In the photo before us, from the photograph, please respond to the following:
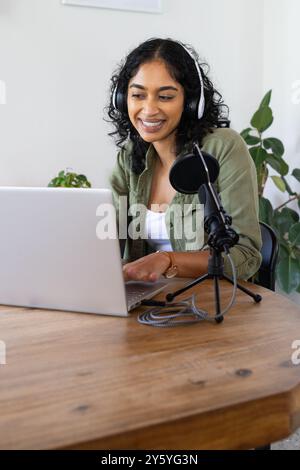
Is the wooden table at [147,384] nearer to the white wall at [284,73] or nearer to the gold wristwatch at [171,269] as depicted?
the gold wristwatch at [171,269]

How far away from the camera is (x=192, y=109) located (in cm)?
144

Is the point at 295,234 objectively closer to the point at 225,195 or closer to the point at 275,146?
the point at 275,146

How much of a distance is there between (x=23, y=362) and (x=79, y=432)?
8.6 inches

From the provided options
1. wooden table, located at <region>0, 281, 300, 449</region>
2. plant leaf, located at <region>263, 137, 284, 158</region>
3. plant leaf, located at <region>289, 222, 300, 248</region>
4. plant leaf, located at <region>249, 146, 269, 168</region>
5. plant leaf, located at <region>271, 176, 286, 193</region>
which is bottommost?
plant leaf, located at <region>289, 222, 300, 248</region>

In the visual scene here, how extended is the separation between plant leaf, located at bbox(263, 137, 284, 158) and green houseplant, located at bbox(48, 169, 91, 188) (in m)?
0.85

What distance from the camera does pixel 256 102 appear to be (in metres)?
2.78

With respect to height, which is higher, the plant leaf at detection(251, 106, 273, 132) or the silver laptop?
the plant leaf at detection(251, 106, 273, 132)

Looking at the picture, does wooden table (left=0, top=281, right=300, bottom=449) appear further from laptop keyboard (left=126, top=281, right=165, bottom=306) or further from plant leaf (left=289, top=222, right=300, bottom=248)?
plant leaf (left=289, top=222, right=300, bottom=248)

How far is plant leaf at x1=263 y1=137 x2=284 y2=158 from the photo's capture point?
238cm


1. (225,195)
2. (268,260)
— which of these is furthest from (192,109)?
(268,260)

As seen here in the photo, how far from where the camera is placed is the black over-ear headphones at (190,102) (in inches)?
54.6

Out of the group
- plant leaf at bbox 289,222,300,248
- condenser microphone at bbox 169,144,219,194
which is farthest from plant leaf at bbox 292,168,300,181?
condenser microphone at bbox 169,144,219,194

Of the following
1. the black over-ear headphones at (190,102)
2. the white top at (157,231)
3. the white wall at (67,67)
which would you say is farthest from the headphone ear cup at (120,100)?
the white wall at (67,67)

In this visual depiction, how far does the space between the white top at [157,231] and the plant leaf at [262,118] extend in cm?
109
